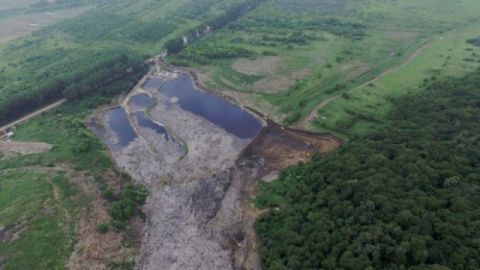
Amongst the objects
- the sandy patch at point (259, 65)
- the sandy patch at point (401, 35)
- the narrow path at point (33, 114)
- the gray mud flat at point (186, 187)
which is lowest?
the gray mud flat at point (186, 187)

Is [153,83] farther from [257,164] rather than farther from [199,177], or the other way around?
[257,164]

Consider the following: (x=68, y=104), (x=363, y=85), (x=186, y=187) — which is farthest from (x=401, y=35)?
(x=68, y=104)

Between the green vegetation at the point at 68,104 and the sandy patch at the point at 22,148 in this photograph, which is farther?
the sandy patch at the point at 22,148

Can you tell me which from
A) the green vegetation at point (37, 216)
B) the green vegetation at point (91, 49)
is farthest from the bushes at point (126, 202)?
the green vegetation at point (91, 49)

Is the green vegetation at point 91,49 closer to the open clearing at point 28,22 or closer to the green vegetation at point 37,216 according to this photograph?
the open clearing at point 28,22

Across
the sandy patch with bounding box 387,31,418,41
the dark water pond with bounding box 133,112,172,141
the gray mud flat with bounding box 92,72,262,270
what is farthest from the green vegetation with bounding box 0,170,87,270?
the sandy patch with bounding box 387,31,418,41
